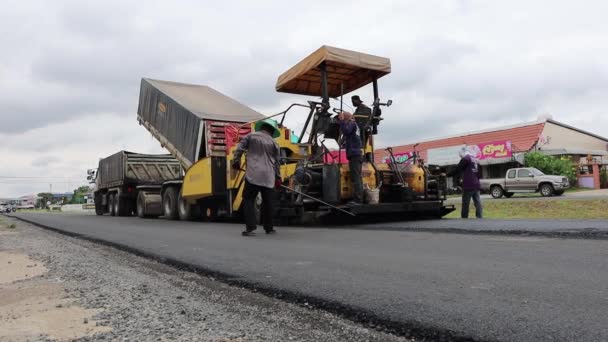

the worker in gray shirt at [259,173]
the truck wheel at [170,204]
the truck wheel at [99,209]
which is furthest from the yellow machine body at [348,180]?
the truck wheel at [99,209]

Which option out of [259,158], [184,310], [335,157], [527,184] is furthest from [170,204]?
[527,184]

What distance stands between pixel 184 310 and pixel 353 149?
5.18 meters

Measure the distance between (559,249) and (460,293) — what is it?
210 centimetres

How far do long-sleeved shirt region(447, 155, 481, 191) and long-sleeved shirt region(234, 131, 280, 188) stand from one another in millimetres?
4020

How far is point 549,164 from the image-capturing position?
93.9 ft

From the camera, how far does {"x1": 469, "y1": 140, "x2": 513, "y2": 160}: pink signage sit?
31703 millimetres

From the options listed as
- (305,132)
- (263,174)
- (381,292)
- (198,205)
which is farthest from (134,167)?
(381,292)

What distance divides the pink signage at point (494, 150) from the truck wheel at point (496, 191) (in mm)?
8284

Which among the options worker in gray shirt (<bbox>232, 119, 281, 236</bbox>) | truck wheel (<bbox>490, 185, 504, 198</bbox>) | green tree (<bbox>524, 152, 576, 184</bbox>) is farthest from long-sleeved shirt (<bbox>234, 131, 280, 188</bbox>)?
green tree (<bbox>524, 152, 576, 184</bbox>)

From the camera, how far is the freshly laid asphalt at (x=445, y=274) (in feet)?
7.64

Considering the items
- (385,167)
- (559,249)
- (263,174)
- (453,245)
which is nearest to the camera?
(559,249)

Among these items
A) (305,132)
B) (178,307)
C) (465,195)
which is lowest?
(178,307)

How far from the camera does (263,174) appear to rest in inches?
272

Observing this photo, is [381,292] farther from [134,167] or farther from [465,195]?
[134,167]
